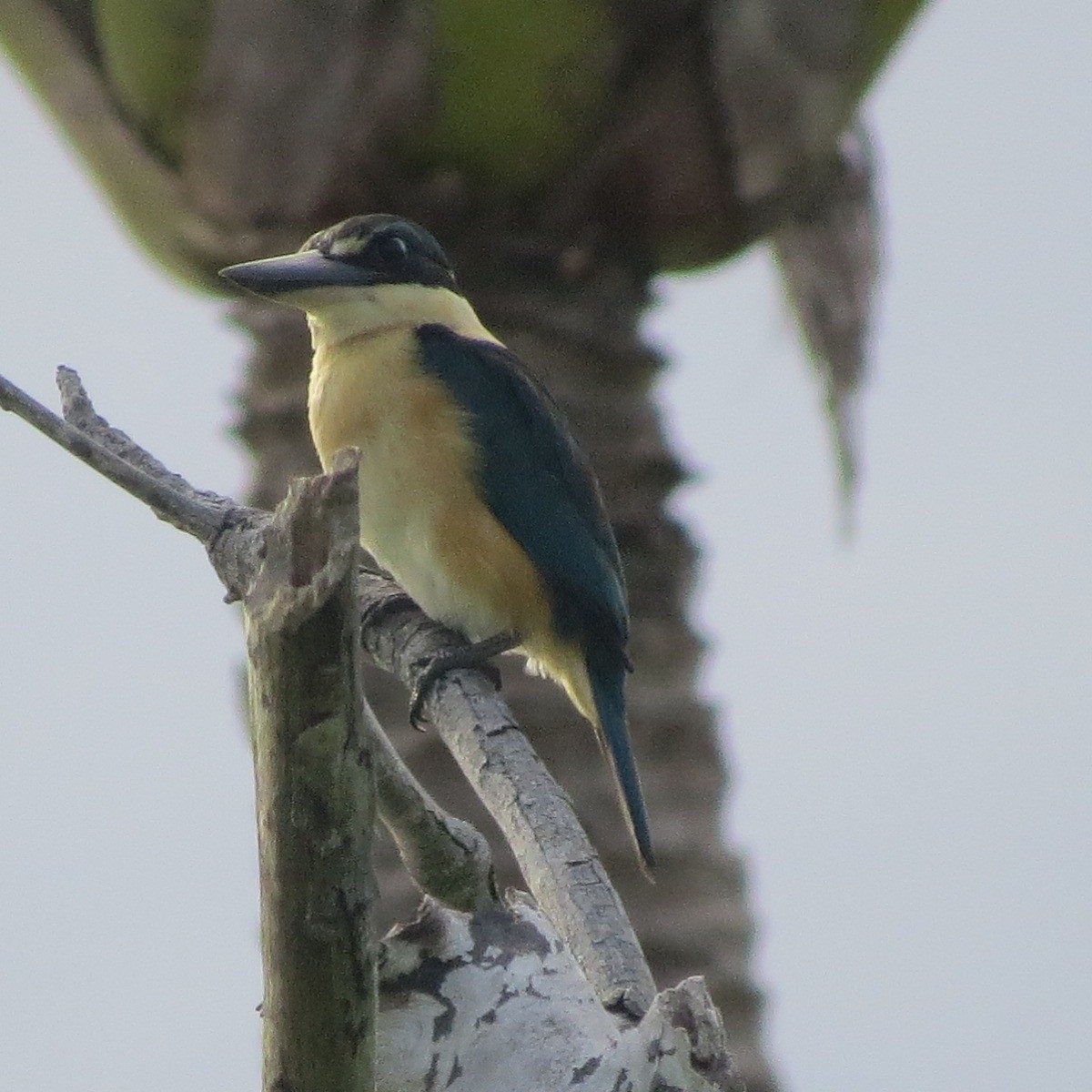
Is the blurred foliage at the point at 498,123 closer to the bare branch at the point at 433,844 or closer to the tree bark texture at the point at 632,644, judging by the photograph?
the tree bark texture at the point at 632,644

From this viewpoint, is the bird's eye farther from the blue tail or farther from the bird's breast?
the blue tail

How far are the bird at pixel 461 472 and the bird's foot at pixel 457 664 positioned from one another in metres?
0.01

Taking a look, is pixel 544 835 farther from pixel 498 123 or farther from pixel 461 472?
pixel 498 123

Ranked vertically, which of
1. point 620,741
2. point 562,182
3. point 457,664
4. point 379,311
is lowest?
point 620,741

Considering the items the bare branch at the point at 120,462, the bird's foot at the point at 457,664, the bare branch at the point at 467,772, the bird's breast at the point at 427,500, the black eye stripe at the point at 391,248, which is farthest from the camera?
the black eye stripe at the point at 391,248

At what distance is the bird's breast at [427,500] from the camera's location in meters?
4.06

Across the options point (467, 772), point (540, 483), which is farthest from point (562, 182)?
point (467, 772)

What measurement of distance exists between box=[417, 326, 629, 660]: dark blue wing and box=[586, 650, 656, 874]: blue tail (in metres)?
0.07

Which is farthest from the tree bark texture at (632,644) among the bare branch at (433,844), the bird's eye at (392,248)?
the bare branch at (433,844)

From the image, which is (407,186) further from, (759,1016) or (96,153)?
(759,1016)

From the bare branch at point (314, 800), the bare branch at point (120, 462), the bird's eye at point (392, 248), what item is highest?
the bird's eye at point (392, 248)

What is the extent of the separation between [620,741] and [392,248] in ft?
3.94

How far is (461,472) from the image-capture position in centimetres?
412

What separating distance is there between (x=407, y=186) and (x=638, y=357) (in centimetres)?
67
